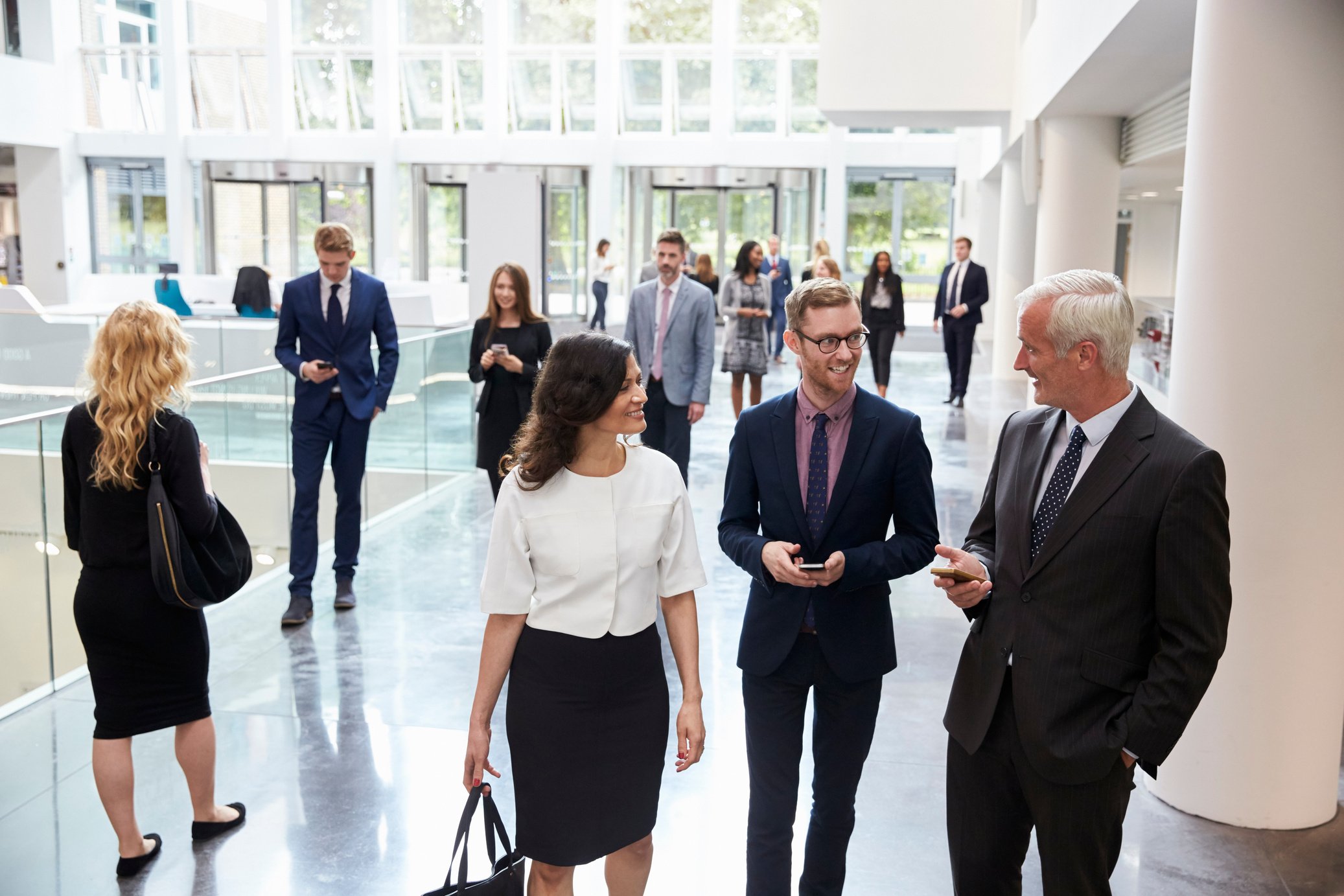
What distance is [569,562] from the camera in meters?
2.52

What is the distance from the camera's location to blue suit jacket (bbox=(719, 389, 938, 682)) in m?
2.85

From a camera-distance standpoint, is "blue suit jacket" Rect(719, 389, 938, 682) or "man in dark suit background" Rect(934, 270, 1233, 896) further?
"blue suit jacket" Rect(719, 389, 938, 682)

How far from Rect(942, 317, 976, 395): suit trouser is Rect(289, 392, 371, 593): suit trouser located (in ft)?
28.7

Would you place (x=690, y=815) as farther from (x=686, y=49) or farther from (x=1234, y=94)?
(x=686, y=49)

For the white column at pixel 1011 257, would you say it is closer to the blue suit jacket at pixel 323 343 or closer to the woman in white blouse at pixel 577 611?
the blue suit jacket at pixel 323 343

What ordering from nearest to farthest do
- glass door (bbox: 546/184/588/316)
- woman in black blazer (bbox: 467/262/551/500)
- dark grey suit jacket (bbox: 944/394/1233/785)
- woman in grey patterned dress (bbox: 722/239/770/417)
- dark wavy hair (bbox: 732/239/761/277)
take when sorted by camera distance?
dark grey suit jacket (bbox: 944/394/1233/785)
woman in black blazer (bbox: 467/262/551/500)
woman in grey patterned dress (bbox: 722/239/770/417)
dark wavy hair (bbox: 732/239/761/277)
glass door (bbox: 546/184/588/316)

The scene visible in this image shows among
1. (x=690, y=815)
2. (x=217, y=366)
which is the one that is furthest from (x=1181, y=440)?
(x=217, y=366)

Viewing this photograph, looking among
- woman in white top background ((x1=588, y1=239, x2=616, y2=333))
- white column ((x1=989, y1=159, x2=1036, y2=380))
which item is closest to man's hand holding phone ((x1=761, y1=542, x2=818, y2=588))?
white column ((x1=989, y1=159, x2=1036, y2=380))

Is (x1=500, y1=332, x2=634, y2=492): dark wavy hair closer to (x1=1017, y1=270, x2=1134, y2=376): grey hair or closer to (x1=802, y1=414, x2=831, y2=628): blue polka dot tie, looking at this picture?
(x1=802, y1=414, x2=831, y2=628): blue polka dot tie

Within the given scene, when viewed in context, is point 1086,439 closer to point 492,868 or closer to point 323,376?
point 492,868

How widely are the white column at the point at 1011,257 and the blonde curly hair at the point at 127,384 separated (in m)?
14.5

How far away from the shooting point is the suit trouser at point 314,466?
591cm

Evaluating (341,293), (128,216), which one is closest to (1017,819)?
(341,293)

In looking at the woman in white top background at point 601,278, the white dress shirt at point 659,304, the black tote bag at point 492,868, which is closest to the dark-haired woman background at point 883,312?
the white dress shirt at point 659,304
